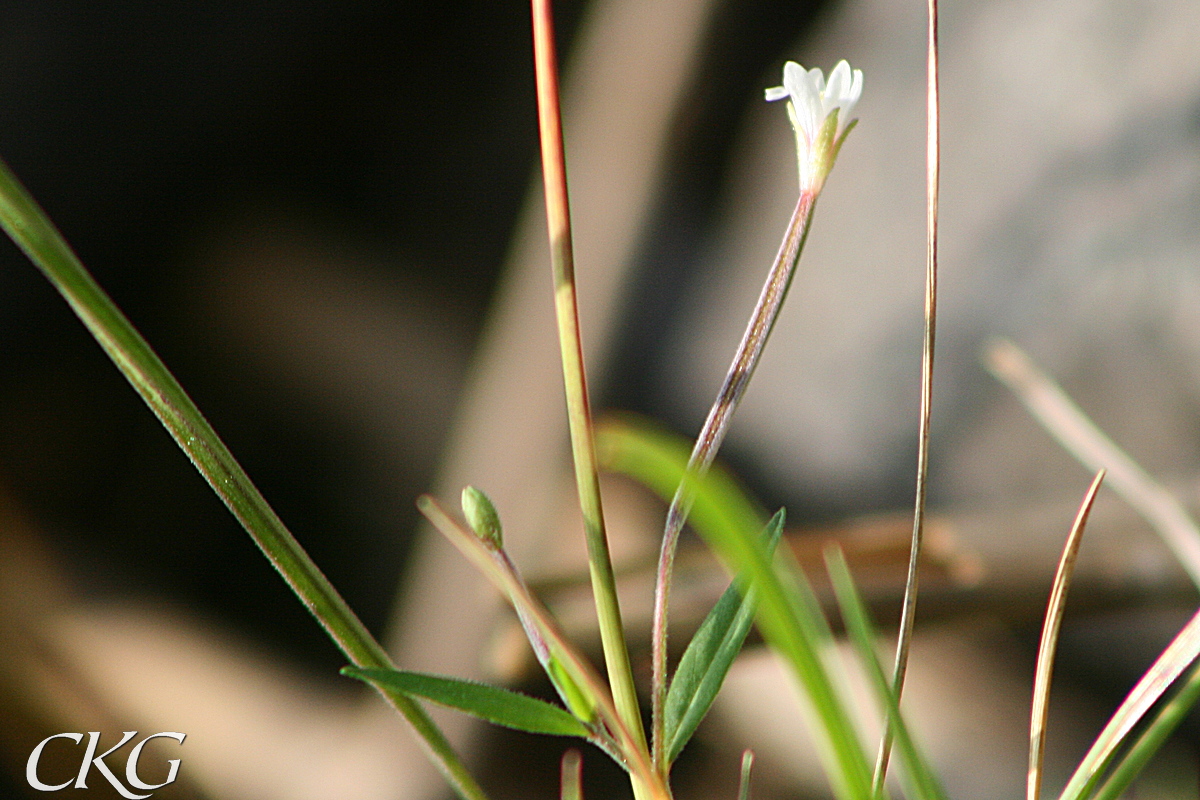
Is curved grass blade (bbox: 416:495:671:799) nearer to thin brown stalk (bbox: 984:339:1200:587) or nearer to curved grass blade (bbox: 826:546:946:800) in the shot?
curved grass blade (bbox: 826:546:946:800)

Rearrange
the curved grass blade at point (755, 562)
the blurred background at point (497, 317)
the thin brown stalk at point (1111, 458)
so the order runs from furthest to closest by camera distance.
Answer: the blurred background at point (497, 317) < the thin brown stalk at point (1111, 458) < the curved grass blade at point (755, 562)

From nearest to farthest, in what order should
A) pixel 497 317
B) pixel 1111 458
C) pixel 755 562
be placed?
pixel 755 562 < pixel 1111 458 < pixel 497 317

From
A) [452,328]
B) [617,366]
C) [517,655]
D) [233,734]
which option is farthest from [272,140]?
[517,655]

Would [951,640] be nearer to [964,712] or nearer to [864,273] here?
[964,712]

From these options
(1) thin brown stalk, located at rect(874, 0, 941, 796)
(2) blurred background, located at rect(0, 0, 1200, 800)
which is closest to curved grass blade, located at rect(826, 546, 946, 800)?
(1) thin brown stalk, located at rect(874, 0, 941, 796)

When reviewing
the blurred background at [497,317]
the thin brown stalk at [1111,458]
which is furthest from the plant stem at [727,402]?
the blurred background at [497,317]

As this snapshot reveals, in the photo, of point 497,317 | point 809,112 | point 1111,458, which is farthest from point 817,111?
point 497,317

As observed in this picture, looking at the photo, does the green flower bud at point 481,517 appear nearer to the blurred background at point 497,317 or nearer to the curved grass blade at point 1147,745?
the curved grass blade at point 1147,745

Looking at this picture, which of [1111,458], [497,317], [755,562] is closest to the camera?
[755,562]

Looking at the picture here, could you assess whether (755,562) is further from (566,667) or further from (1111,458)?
(1111,458)
